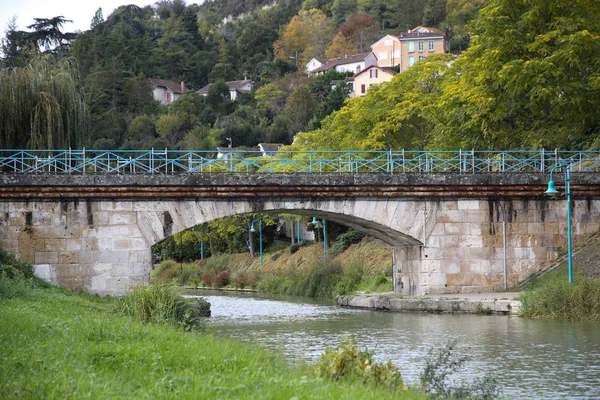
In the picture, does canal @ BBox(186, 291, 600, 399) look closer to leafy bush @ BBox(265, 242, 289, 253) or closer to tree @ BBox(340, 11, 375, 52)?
leafy bush @ BBox(265, 242, 289, 253)

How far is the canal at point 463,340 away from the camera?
1420 centimetres

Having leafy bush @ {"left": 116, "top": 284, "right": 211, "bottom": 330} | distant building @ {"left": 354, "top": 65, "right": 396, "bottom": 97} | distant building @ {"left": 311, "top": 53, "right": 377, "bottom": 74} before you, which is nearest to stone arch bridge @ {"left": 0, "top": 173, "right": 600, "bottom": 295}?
leafy bush @ {"left": 116, "top": 284, "right": 211, "bottom": 330}

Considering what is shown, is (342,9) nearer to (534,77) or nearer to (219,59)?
(219,59)

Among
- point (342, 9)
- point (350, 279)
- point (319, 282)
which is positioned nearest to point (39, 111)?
point (350, 279)

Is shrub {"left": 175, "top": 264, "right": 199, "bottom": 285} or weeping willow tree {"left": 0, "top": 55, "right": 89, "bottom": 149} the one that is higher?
weeping willow tree {"left": 0, "top": 55, "right": 89, "bottom": 149}

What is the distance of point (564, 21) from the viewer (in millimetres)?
31344

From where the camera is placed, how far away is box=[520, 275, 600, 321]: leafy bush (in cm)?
2211

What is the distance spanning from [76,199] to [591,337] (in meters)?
14.6

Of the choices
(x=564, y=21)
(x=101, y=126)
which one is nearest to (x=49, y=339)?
(x=564, y=21)

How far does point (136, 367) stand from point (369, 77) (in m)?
88.2

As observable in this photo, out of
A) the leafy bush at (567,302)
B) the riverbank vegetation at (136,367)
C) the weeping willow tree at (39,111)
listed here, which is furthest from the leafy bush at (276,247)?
the riverbank vegetation at (136,367)

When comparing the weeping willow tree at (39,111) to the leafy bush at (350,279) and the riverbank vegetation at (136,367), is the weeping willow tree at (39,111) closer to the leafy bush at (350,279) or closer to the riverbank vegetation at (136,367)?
the leafy bush at (350,279)

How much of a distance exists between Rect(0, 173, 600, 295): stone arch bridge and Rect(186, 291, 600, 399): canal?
2.85 metres

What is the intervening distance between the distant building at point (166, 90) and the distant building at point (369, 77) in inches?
933
